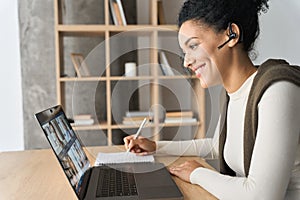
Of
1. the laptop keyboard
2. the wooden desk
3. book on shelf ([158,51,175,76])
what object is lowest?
the wooden desk

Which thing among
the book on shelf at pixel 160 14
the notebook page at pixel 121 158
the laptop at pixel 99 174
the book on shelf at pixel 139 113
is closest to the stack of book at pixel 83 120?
the book on shelf at pixel 139 113

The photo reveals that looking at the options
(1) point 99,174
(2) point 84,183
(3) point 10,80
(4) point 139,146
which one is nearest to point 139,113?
(4) point 139,146

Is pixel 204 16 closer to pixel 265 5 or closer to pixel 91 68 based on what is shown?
pixel 265 5

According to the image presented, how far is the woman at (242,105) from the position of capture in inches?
A: 31.0

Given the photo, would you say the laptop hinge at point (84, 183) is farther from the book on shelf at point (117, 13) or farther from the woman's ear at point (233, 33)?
the book on shelf at point (117, 13)

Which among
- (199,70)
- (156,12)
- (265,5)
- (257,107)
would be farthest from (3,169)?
(156,12)

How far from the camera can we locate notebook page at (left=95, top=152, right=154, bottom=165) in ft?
3.87

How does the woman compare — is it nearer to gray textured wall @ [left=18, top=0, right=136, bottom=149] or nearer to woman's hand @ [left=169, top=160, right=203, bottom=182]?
woman's hand @ [left=169, top=160, right=203, bottom=182]

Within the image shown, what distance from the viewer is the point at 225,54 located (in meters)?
0.99

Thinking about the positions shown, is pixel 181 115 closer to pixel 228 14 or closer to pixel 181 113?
pixel 181 113

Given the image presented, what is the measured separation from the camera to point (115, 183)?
3.07 ft

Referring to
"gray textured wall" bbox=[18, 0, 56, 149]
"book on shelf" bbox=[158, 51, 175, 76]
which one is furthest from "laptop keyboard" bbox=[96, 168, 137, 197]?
"gray textured wall" bbox=[18, 0, 56, 149]

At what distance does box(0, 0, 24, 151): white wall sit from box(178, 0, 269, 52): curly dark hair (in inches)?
73.4

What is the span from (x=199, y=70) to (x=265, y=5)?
0.31m
